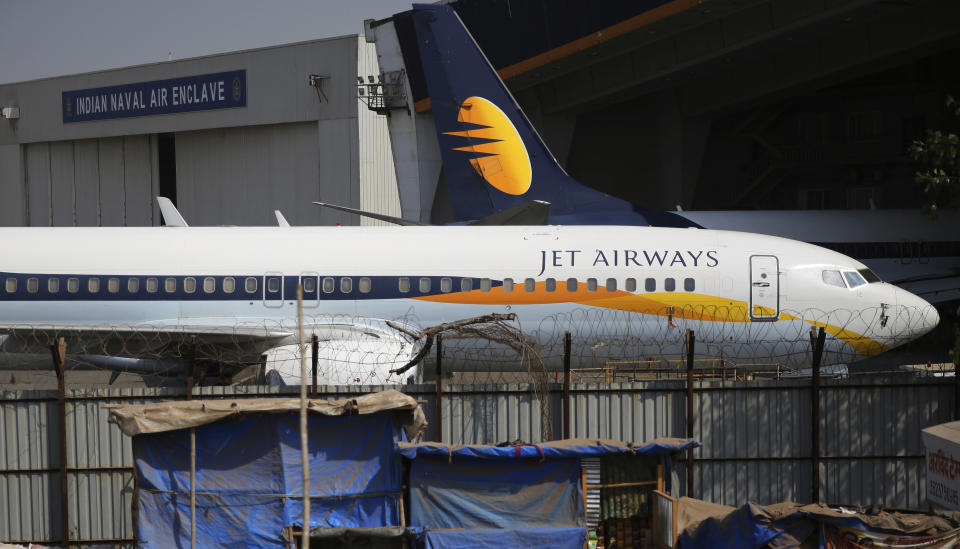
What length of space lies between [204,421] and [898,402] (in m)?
10.1

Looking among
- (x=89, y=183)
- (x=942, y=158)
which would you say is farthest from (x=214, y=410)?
(x=89, y=183)

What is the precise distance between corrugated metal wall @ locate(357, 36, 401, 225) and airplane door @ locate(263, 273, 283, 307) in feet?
84.8

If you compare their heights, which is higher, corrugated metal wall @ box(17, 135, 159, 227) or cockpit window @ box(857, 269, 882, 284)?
corrugated metal wall @ box(17, 135, 159, 227)

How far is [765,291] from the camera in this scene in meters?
20.7

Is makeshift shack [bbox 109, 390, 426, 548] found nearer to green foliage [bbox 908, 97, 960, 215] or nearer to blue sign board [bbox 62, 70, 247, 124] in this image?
green foliage [bbox 908, 97, 960, 215]

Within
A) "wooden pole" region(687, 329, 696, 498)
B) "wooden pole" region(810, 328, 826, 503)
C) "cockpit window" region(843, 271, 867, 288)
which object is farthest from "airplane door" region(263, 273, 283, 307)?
"cockpit window" region(843, 271, 867, 288)

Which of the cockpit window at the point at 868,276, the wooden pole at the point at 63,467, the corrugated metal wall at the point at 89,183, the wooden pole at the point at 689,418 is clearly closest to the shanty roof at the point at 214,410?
the wooden pole at the point at 63,467

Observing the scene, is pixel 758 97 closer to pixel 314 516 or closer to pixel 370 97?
pixel 370 97

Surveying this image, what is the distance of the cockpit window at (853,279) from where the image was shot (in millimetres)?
20703

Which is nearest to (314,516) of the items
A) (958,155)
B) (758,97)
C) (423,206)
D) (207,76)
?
(958,155)

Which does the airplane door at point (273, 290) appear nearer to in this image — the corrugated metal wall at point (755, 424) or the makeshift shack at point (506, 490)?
the corrugated metal wall at point (755, 424)

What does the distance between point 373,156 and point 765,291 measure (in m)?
29.5

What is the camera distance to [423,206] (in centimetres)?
4378

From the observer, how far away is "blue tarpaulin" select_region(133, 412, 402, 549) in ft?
42.2
